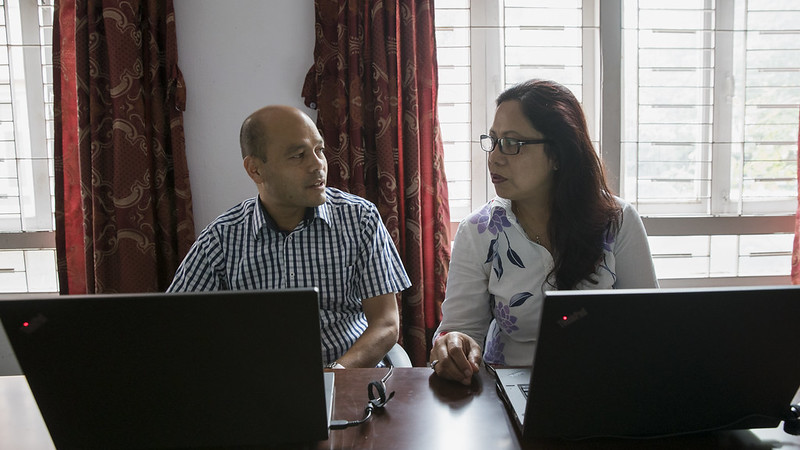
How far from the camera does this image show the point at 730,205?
2.48 meters

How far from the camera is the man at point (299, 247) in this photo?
58.5 inches

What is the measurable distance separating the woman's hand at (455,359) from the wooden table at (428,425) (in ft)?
0.06

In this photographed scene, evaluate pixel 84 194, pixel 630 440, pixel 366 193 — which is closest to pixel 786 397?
pixel 630 440

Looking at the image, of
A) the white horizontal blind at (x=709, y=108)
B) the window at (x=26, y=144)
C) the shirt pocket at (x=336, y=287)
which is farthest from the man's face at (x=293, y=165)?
the white horizontal blind at (x=709, y=108)

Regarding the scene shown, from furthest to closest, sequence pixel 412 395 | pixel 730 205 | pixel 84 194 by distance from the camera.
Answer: pixel 730 205
pixel 84 194
pixel 412 395

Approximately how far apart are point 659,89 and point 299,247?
1.85 meters

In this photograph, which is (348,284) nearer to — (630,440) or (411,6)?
(630,440)

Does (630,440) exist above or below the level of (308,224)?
below

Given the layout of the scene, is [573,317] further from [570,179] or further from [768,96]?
[768,96]

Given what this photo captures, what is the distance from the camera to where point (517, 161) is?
1.33 meters

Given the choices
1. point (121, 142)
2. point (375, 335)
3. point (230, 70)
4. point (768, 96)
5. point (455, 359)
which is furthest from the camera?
point (768, 96)

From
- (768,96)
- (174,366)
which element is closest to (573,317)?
(174,366)

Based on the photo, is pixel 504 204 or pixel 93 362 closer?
pixel 93 362

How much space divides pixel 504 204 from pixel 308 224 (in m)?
0.58
